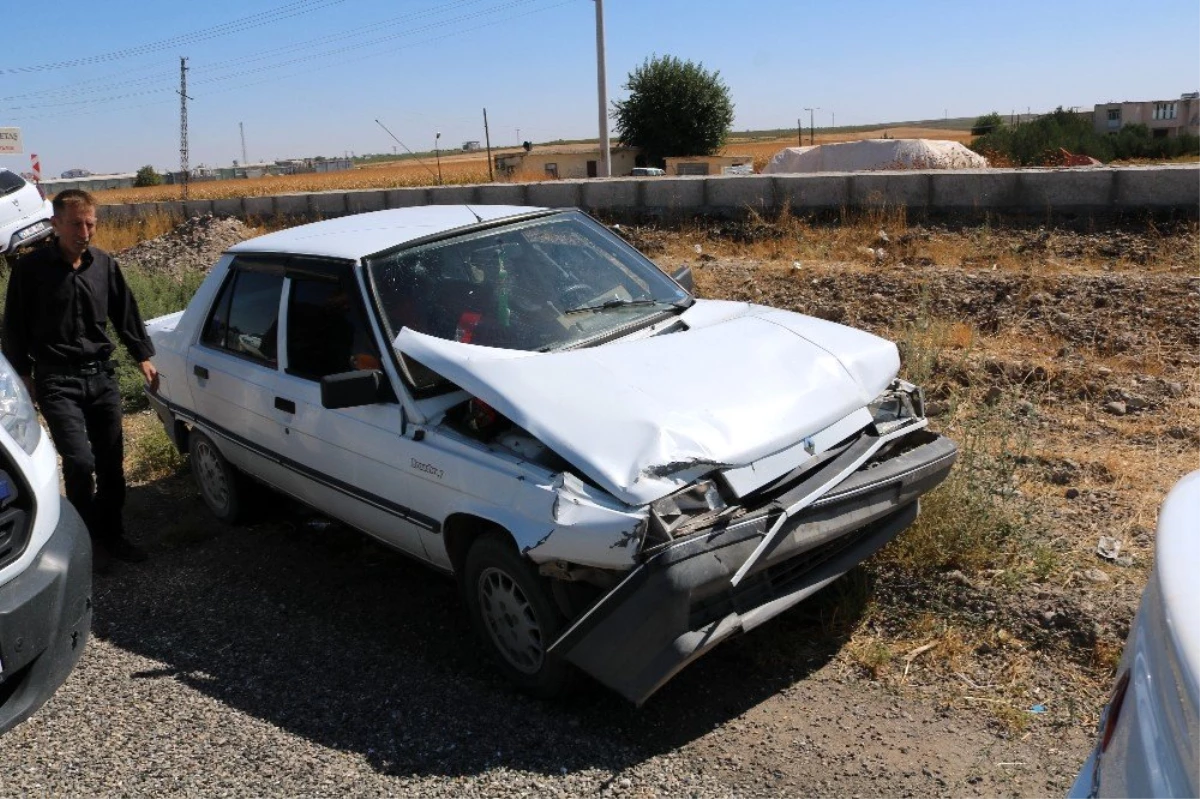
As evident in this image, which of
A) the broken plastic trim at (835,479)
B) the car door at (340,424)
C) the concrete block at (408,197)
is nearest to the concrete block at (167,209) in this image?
the concrete block at (408,197)

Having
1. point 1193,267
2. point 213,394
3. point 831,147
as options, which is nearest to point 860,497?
point 213,394

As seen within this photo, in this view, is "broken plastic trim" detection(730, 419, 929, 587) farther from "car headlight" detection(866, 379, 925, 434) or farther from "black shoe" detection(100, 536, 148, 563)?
"black shoe" detection(100, 536, 148, 563)

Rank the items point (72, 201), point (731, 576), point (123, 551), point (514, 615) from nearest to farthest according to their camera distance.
Answer: 1. point (731, 576)
2. point (514, 615)
3. point (72, 201)
4. point (123, 551)

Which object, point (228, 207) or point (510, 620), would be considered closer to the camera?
point (510, 620)

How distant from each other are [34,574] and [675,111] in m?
52.8

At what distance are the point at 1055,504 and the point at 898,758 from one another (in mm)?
2293

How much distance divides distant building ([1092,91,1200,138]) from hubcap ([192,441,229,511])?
60917 mm

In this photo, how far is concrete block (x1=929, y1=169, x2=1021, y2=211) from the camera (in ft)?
35.0

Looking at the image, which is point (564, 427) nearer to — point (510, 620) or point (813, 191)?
point (510, 620)

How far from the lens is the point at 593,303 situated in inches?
188

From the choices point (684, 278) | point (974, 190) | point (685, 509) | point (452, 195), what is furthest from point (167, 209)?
point (685, 509)

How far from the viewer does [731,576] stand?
133 inches

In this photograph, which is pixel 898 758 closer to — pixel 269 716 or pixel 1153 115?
pixel 269 716

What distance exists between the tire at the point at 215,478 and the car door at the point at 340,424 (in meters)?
0.97
